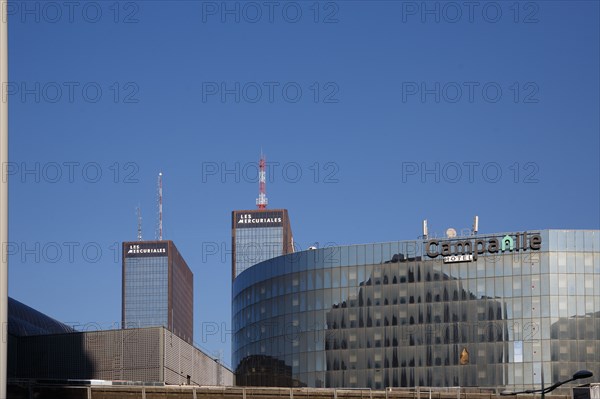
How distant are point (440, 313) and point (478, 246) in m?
10.4

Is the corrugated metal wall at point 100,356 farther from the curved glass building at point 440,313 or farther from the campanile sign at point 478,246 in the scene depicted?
the campanile sign at point 478,246

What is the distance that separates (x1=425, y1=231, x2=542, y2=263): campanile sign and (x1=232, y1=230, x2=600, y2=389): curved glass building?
13cm

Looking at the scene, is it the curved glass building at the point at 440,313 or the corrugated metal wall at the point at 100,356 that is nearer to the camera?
the corrugated metal wall at the point at 100,356

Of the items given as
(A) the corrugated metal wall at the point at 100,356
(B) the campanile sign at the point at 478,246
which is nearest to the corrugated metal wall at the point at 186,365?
(A) the corrugated metal wall at the point at 100,356

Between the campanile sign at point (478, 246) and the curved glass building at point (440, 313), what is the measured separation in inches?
5.2

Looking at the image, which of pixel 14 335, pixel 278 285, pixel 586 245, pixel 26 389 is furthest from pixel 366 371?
pixel 26 389

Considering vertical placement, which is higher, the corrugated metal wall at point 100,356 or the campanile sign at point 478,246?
the campanile sign at point 478,246

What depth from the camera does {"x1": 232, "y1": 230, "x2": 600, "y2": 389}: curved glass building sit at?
167m

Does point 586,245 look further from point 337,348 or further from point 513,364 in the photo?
point 337,348

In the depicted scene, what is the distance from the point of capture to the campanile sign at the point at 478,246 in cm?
16850

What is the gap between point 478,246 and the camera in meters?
170

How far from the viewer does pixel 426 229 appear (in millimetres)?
175500

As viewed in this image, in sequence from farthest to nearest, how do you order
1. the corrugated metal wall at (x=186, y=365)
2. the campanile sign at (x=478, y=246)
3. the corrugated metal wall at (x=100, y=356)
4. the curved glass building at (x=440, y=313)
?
the campanile sign at (x=478, y=246) < the curved glass building at (x=440, y=313) < the corrugated metal wall at (x=186, y=365) < the corrugated metal wall at (x=100, y=356)

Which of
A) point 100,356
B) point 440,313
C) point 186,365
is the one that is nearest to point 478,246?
point 440,313
